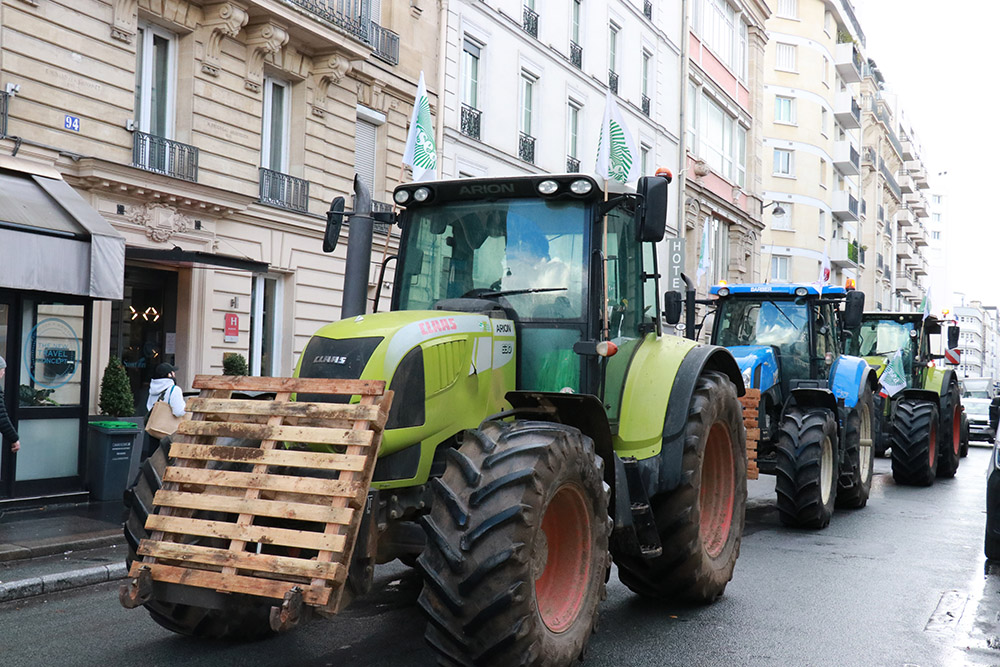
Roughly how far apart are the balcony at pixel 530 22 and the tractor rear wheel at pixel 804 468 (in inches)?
587

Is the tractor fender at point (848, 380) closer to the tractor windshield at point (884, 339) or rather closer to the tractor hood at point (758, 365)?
the tractor hood at point (758, 365)

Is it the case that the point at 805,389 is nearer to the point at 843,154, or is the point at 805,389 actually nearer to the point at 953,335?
the point at 953,335

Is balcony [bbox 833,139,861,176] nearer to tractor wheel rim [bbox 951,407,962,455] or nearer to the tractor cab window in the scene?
tractor wheel rim [bbox 951,407,962,455]

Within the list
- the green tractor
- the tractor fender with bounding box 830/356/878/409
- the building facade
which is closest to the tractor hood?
the tractor fender with bounding box 830/356/878/409

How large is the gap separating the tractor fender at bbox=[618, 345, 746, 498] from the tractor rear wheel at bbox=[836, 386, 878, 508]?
5.18 m

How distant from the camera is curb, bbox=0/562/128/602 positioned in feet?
23.4

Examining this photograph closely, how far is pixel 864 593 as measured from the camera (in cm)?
735

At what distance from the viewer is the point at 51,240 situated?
1059 cm

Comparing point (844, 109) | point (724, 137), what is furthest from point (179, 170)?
point (844, 109)

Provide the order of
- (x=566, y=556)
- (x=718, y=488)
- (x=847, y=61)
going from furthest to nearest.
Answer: (x=847, y=61), (x=718, y=488), (x=566, y=556)

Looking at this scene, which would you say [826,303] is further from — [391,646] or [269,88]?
[269,88]

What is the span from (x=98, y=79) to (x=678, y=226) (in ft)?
68.7

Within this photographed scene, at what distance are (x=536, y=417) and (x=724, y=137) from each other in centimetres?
3310

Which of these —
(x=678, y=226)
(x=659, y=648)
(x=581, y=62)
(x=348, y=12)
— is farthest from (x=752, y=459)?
(x=678, y=226)
